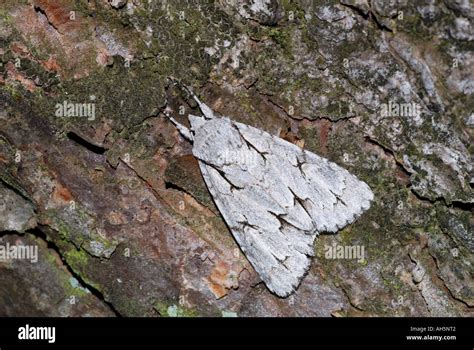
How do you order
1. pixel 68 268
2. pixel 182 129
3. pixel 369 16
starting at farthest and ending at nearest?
pixel 68 268, pixel 182 129, pixel 369 16

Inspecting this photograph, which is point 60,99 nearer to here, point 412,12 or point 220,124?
point 220,124

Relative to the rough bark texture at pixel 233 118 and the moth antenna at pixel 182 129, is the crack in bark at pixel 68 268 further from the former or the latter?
the moth antenna at pixel 182 129

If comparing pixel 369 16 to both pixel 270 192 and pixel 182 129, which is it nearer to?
pixel 270 192

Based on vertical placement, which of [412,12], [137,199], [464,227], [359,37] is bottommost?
[137,199]

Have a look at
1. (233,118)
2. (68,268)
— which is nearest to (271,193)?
(233,118)

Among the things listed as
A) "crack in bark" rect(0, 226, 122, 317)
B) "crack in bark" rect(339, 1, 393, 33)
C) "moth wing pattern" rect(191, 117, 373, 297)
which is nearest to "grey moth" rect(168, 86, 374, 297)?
"moth wing pattern" rect(191, 117, 373, 297)

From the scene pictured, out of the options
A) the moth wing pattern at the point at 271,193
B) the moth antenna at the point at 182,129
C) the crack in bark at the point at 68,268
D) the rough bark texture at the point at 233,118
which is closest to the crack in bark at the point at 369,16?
the rough bark texture at the point at 233,118
